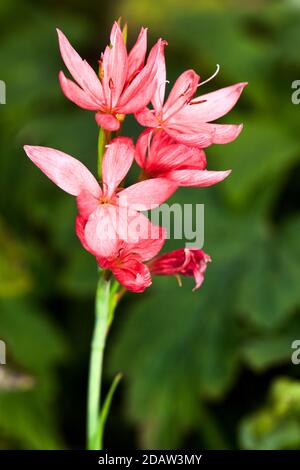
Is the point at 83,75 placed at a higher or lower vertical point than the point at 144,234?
higher

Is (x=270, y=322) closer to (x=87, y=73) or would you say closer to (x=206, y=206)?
(x=206, y=206)

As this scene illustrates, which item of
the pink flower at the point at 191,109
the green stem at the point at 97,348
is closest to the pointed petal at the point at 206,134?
the pink flower at the point at 191,109

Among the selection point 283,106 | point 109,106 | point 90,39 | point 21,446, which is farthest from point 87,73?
point 90,39

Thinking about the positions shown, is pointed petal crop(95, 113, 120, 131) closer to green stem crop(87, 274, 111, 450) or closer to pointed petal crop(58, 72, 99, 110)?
pointed petal crop(58, 72, 99, 110)

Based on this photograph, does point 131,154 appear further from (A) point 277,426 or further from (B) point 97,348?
(A) point 277,426

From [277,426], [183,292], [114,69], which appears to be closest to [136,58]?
[114,69]

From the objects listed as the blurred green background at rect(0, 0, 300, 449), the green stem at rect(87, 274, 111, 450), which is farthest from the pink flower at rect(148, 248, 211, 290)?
the blurred green background at rect(0, 0, 300, 449)

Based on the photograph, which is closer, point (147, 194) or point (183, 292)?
point (147, 194)
